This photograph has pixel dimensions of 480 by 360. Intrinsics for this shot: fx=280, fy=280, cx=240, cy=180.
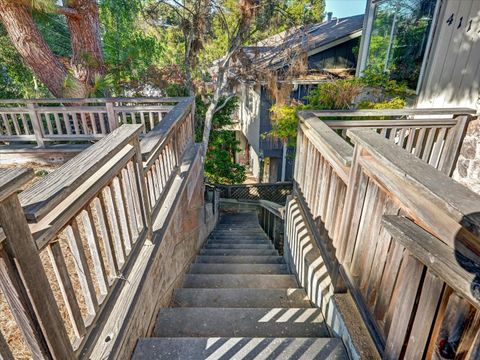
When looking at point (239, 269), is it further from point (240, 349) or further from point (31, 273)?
point (31, 273)

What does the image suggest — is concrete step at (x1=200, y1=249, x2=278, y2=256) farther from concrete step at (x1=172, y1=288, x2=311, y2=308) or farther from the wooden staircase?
concrete step at (x1=172, y1=288, x2=311, y2=308)

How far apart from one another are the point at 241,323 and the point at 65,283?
1.38 m

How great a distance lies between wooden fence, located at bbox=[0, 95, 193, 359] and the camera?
908mm

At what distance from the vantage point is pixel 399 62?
4.94 metres

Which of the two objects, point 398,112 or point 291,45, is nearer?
point 398,112

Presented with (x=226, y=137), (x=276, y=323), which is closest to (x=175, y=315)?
(x=276, y=323)

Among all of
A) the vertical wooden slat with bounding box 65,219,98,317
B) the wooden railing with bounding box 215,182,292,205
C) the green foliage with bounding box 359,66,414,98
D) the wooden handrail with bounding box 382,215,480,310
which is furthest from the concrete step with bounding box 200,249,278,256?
the wooden railing with bounding box 215,182,292,205

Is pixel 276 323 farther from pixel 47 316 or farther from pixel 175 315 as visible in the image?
pixel 47 316

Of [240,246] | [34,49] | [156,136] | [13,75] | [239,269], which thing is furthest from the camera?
[13,75]

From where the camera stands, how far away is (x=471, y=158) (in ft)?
10.3

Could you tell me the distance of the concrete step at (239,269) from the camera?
3.67 meters

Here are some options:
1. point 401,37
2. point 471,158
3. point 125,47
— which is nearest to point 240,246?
point 471,158

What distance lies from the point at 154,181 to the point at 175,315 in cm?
119

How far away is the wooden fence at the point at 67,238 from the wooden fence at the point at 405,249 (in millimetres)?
1331
